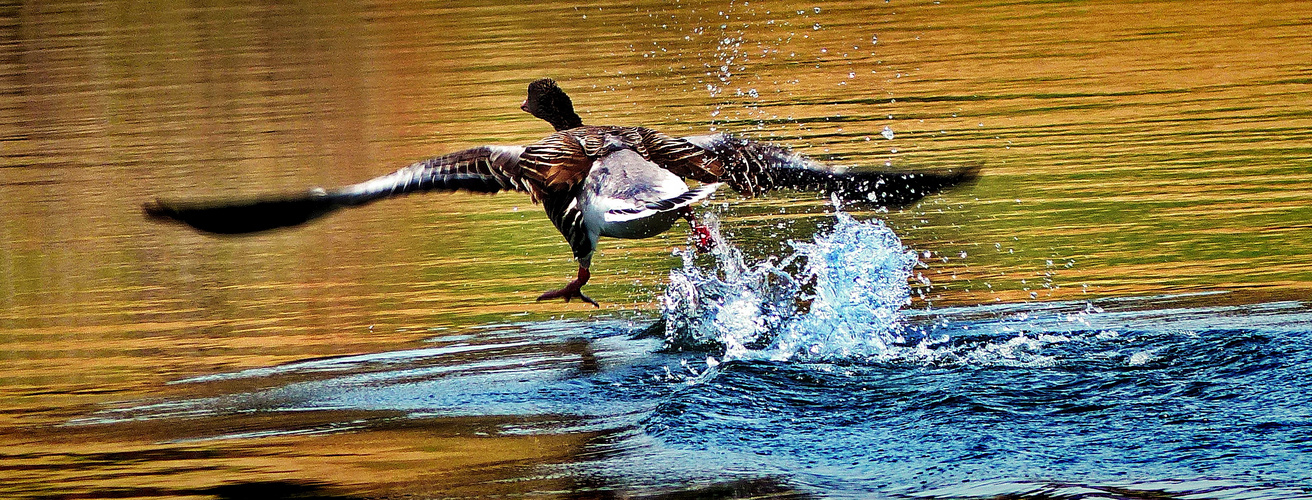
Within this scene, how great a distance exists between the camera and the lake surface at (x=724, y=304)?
21.3 ft

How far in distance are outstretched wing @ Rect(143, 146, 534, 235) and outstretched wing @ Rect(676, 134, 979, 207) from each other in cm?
99

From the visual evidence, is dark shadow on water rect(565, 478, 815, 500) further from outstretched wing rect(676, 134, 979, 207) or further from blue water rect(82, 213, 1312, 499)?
outstretched wing rect(676, 134, 979, 207)

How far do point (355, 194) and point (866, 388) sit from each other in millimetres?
Answer: 2913

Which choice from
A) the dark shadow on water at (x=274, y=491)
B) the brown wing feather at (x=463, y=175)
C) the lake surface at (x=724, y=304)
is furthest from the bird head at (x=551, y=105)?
the dark shadow on water at (x=274, y=491)

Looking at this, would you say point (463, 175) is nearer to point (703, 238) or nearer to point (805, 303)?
point (703, 238)

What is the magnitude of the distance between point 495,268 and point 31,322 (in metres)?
2.84

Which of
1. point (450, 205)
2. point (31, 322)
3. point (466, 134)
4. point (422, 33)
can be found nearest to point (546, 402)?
point (31, 322)

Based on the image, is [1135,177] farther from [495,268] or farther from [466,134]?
[466,134]

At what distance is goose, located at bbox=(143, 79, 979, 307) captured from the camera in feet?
27.7

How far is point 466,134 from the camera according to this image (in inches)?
673

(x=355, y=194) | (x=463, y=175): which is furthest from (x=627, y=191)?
(x=355, y=194)

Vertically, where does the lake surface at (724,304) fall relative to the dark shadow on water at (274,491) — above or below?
above

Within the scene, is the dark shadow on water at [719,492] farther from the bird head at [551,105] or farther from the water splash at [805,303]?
the bird head at [551,105]

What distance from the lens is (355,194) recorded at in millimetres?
8781
